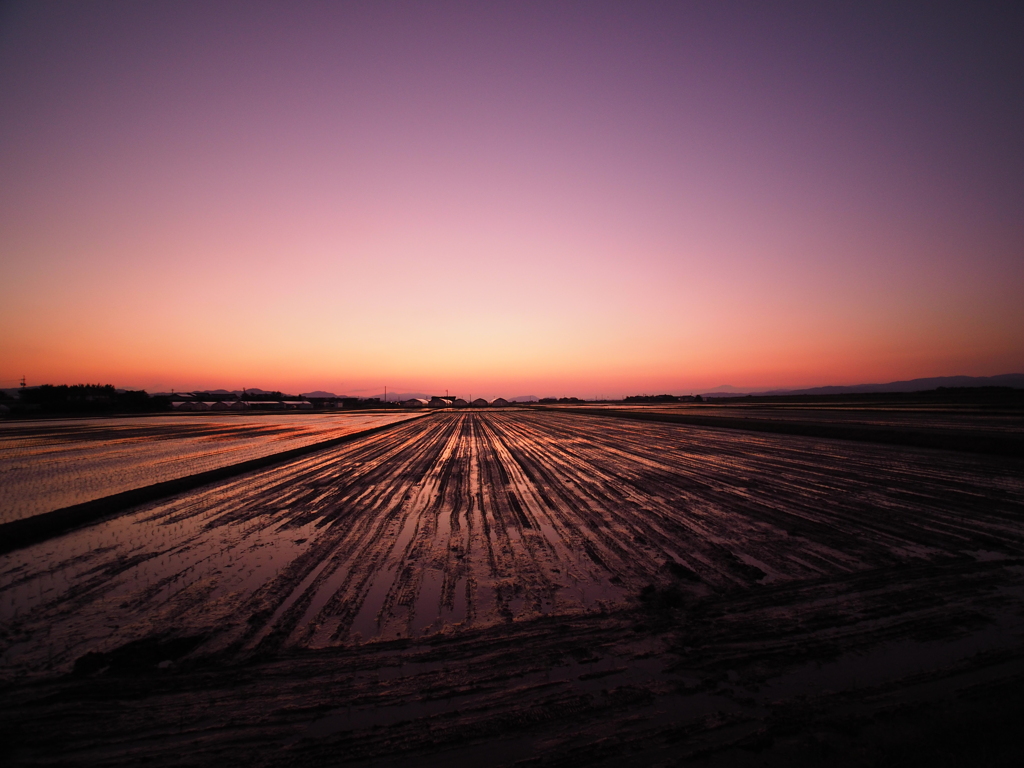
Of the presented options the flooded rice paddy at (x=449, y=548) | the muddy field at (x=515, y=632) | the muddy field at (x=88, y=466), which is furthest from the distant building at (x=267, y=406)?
the muddy field at (x=515, y=632)

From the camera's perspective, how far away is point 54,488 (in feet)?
29.7

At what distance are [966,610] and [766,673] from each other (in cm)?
223

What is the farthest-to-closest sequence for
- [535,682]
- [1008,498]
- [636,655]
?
[1008,498] → [636,655] → [535,682]

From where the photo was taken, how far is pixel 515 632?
11.4ft

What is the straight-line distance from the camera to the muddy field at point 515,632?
2412 millimetres

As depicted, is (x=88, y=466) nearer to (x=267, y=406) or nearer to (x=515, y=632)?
(x=515, y=632)

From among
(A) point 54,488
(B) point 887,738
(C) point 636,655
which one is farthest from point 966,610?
(A) point 54,488

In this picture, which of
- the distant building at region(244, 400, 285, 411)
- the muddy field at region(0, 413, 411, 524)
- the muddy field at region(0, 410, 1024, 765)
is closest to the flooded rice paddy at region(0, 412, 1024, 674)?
the muddy field at region(0, 410, 1024, 765)

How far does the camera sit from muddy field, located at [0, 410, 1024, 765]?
2.41m

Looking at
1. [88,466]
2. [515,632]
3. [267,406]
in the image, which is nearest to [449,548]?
[515,632]

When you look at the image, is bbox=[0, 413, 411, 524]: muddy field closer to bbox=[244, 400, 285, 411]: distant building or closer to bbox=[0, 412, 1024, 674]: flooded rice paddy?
bbox=[0, 412, 1024, 674]: flooded rice paddy

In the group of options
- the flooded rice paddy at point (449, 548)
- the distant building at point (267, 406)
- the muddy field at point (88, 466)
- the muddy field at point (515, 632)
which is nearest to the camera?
the muddy field at point (515, 632)

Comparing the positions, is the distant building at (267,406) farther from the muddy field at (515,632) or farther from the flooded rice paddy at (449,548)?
the muddy field at (515,632)

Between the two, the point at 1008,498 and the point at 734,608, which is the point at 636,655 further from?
the point at 1008,498
